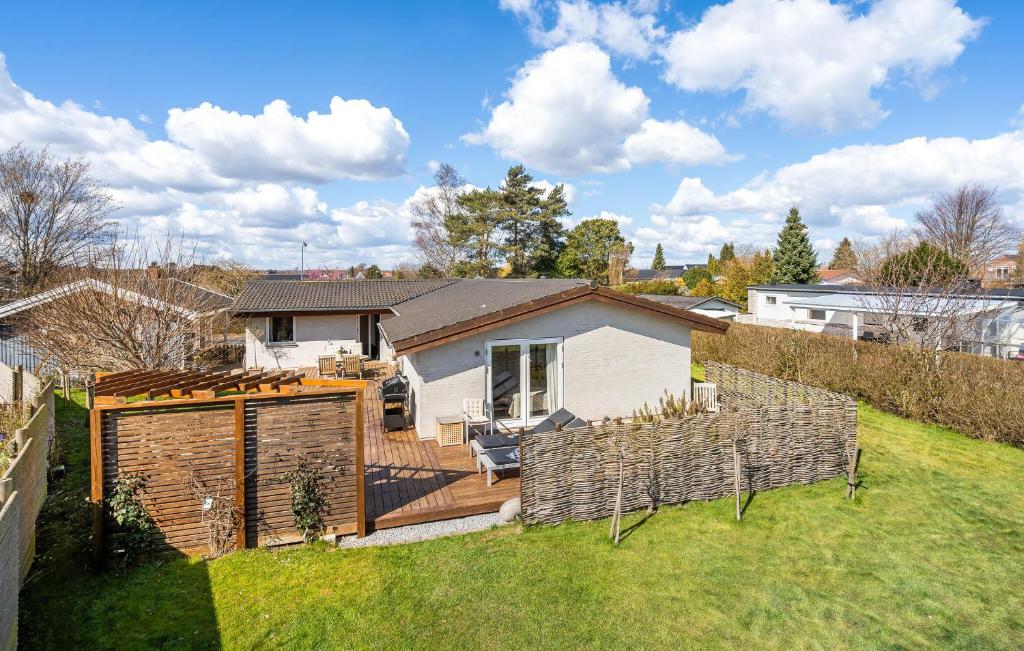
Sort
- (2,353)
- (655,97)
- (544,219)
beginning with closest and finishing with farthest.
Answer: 1. (2,353)
2. (655,97)
3. (544,219)

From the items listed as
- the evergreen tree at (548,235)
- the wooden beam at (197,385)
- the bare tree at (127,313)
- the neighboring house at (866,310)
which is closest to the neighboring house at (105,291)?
the bare tree at (127,313)

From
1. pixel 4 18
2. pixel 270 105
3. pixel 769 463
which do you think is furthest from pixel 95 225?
pixel 769 463

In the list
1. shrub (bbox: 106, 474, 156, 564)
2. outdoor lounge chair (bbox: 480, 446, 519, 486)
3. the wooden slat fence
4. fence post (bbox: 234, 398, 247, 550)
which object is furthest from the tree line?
shrub (bbox: 106, 474, 156, 564)

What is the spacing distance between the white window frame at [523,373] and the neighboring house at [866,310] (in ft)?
47.6

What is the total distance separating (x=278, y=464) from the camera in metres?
6.74

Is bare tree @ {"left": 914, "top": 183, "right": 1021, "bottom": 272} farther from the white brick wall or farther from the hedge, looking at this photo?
the white brick wall

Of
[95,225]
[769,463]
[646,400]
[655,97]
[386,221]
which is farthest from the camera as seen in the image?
[386,221]

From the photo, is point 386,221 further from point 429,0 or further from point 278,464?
point 278,464

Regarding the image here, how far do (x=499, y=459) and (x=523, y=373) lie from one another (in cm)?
336

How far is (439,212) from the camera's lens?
49625mm

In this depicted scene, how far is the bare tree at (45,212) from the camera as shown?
2962 cm

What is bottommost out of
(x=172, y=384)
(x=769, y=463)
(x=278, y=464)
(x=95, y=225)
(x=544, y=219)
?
(x=769, y=463)

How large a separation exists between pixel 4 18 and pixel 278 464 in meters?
16.2

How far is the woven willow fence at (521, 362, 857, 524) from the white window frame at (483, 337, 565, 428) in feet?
13.0
